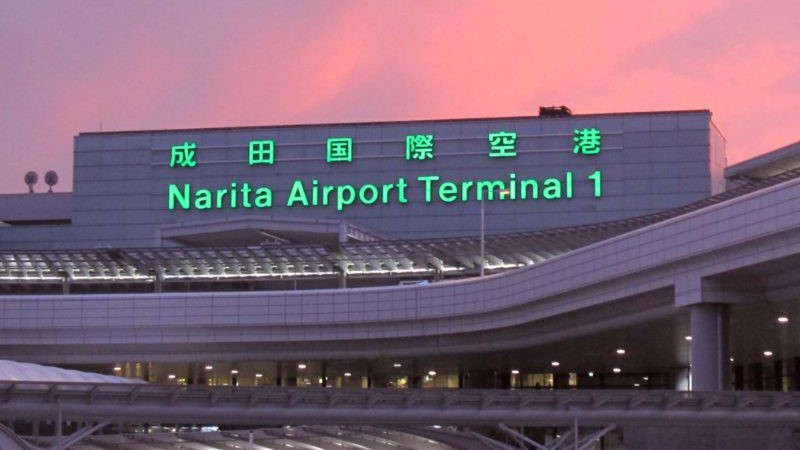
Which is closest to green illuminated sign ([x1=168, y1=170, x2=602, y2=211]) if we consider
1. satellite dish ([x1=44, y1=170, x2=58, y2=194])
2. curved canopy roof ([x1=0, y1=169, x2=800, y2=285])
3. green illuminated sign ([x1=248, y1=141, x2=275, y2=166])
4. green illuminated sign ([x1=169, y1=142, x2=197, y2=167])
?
green illuminated sign ([x1=169, y1=142, x2=197, y2=167])

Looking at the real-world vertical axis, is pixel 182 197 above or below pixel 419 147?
below

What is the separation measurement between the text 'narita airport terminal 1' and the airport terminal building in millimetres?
134

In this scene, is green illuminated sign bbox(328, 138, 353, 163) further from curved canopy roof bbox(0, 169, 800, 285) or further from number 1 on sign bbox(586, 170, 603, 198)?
number 1 on sign bbox(586, 170, 603, 198)

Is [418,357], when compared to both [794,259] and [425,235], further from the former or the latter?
[794,259]

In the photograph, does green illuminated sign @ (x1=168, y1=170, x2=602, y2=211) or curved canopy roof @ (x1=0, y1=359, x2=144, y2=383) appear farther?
green illuminated sign @ (x1=168, y1=170, x2=602, y2=211)

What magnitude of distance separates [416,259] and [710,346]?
3459 cm

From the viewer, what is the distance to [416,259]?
296ft

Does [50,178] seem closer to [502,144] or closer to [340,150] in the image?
[340,150]

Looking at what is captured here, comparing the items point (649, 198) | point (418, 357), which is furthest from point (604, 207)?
point (418, 357)

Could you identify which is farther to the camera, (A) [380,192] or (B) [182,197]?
(B) [182,197]

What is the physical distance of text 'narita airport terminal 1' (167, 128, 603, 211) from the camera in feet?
326

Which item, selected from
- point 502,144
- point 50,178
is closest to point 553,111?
point 502,144

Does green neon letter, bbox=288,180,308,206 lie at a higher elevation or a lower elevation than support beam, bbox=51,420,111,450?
higher

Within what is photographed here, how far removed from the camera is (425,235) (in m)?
101
